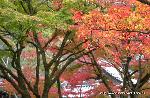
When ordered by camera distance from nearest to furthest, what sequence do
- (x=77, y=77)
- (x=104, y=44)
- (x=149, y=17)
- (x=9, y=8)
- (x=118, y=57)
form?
(x=149, y=17), (x=9, y=8), (x=104, y=44), (x=118, y=57), (x=77, y=77)

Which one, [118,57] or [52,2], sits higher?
[52,2]

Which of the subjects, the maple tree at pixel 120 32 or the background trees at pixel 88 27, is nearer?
the maple tree at pixel 120 32

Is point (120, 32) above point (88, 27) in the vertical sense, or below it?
below

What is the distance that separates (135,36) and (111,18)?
2166 mm

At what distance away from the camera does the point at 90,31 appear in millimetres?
14109

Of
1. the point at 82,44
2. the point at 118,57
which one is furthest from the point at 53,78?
the point at 118,57

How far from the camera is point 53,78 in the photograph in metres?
18.2

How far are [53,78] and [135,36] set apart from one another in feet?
15.8

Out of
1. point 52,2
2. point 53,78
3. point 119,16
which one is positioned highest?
point 52,2

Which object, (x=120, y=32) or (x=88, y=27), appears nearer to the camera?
(x=88, y=27)

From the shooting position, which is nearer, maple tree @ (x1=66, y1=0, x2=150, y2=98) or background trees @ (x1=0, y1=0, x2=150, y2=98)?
maple tree @ (x1=66, y1=0, x2=150, y2=98)

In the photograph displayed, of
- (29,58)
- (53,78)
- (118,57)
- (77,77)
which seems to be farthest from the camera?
(29,58)

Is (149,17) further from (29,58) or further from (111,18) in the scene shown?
(29,58)

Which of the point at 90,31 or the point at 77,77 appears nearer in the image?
the point at 90,31
